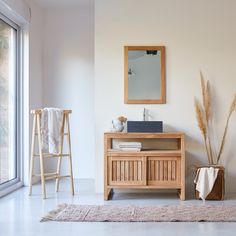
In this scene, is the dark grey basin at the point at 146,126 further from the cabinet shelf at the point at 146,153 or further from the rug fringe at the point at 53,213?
the rug fringe at the point at 53,213

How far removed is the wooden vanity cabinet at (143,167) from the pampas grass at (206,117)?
456 millimetres

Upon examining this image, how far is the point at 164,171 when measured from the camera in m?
4.62

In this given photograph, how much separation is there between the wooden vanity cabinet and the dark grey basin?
3.6 inches

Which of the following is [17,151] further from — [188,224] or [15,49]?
[188,224]

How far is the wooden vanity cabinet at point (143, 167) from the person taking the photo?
4.61 m

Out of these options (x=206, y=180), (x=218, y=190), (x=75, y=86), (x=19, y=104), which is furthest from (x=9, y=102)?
(x=218, y=190)

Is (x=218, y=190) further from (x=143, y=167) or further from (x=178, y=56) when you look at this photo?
(x=178, y=56)

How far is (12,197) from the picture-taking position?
4.70 meters

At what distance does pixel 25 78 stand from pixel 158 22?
189cm

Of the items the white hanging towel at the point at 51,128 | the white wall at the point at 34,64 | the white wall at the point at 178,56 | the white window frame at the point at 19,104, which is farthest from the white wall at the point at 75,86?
the white hanging towel at the point at 51,128

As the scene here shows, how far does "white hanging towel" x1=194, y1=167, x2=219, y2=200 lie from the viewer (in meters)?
4.57

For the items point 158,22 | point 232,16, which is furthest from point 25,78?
point 232,16

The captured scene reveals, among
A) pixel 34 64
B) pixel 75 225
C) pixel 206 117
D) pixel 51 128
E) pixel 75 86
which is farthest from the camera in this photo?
pixel 75 86

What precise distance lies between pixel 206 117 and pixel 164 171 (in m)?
0.90
